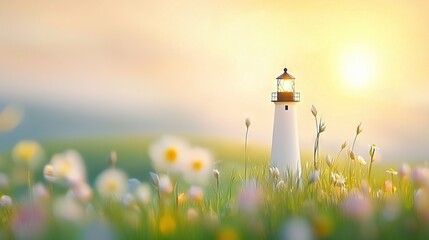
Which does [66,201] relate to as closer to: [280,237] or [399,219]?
[280,237]

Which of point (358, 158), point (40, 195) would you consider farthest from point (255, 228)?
point (358, 158)

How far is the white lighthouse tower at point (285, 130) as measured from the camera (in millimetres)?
7668

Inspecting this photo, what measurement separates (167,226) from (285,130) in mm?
5960

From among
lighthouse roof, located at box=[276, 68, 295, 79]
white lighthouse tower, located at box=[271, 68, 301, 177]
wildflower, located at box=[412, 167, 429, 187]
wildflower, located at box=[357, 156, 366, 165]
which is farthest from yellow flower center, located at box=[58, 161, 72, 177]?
lighthouse roof, located at box=[276, 68, 295, 79]

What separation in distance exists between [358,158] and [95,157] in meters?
4.69

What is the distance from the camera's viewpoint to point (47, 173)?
2111 millimetres

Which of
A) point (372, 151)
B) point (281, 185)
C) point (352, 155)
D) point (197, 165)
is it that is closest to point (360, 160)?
point (352, 155)

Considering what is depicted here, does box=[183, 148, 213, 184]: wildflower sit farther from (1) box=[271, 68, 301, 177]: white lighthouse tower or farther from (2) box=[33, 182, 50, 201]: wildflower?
(1) box=[271, 68, 301, 177]: white lighthouse tower

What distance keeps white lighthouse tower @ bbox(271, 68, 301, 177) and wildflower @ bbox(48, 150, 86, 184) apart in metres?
5.49

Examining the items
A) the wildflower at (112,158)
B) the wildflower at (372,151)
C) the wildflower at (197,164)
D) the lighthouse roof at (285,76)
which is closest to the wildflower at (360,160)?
the wildflower at (372,151)

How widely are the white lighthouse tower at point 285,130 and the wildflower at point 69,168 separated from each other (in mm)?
5493

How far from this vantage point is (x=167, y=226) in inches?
78.7

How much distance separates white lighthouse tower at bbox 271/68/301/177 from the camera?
7.67 m

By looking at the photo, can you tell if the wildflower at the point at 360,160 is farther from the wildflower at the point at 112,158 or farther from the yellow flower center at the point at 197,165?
the wildflower at the point at 112,158
